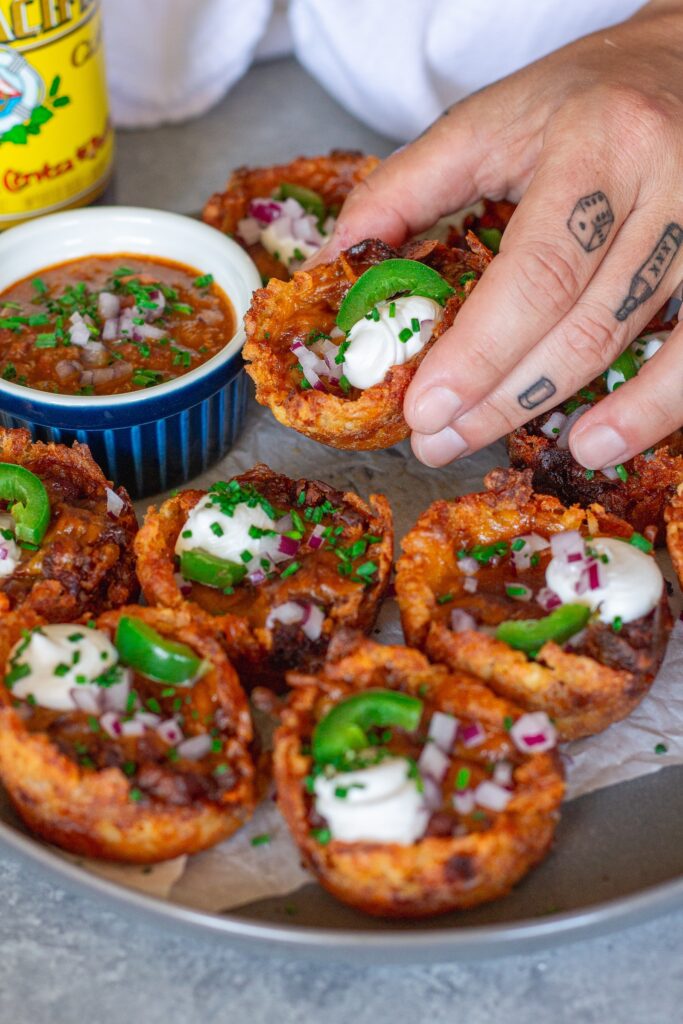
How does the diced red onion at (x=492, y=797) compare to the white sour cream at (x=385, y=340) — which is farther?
the white sour cream at (x=385, y=340)

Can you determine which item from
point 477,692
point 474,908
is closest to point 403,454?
point 477,692

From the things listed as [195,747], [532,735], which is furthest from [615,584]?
[195,747]

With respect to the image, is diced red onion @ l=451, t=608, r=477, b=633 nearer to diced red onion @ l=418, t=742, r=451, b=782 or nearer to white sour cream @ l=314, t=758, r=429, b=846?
diced red onion @ l=418, t=742, r=451, b=782

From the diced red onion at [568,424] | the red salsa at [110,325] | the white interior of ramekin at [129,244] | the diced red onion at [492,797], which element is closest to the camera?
the diced red onion at [492,797]

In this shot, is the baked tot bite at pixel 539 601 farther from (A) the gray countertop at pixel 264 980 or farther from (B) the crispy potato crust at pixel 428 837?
(A) the gray countertop at pixel 264 980

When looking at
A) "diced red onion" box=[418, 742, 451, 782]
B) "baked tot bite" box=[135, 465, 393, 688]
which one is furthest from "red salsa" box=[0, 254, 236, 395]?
"diced red onion" box=[418, 742, 451, 782]

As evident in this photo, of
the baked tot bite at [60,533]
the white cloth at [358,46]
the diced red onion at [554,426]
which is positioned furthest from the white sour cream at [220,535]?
the white cloth at [358,46]

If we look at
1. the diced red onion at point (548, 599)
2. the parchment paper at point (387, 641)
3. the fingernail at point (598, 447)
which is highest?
the fingernail at point (598, 447)

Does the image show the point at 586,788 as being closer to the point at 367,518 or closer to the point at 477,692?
the point at 477,692
